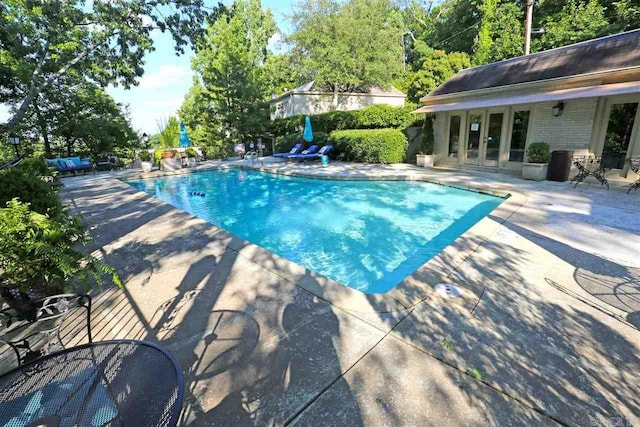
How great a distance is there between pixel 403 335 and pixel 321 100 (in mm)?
23486

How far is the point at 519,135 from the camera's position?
10539mm

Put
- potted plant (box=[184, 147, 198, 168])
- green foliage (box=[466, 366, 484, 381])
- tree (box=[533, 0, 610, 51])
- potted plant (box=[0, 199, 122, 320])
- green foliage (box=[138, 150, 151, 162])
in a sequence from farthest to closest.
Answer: tree (box=[533, 0, 610, 51]), potted plant (box=[184, 147, 198, 168]), green foliage (box=[138, 150, 151, 162]), potted plant (box=[0, 199, 122, 320]), green foliage (box=[466, 366, 484, 381])

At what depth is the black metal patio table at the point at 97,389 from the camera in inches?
52.2

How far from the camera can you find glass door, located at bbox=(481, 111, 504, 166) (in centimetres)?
1099

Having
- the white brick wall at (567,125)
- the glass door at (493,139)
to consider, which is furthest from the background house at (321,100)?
the white brick wall at (567,125)

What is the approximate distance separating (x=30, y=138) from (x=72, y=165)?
4418 mm

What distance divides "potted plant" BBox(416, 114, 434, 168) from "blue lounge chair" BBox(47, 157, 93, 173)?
16382 millimetres

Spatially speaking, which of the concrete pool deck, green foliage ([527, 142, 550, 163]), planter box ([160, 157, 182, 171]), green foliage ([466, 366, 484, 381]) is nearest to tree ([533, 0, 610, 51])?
green foliage ([527, 142, 550, 163])

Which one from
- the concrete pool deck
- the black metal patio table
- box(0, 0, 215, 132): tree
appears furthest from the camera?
box(0, 0, 215, 132): tree

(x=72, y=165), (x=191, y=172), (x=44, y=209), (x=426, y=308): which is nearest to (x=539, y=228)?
(x=426, y=308)

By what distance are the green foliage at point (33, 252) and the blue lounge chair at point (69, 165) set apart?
1541cm

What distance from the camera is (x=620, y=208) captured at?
5.96m

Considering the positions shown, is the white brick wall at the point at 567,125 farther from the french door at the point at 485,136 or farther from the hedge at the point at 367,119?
the hedge at the point at 367,119

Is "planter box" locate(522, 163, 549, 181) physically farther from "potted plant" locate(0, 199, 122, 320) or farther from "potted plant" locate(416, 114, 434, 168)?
"potted plant" locate(0, 199, 122, 320)
